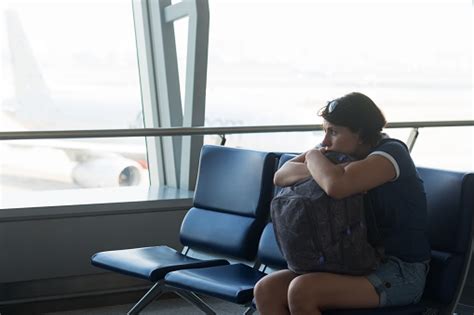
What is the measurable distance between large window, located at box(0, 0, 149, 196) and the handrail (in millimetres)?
1201

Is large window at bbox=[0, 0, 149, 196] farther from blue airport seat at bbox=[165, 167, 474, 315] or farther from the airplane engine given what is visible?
blue airport seat at bbox=[165, 167, 474, 315]

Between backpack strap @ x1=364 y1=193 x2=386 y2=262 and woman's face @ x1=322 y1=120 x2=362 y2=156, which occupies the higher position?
woman's face @ x1=322 y1=120 x2=362 y2=156

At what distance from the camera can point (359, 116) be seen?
2.85 metres

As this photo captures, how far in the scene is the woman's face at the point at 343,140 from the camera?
9.43ft

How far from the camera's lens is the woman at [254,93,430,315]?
8.95 feet

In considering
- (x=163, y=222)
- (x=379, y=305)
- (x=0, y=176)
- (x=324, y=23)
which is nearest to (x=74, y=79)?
(x=0, y=176)

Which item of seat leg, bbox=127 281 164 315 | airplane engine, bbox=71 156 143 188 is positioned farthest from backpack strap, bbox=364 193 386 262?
airplane engine, bbox=71 156 143 188

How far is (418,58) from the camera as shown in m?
7.04

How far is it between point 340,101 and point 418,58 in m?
4.38

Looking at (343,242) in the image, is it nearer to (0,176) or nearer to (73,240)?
(73,240)

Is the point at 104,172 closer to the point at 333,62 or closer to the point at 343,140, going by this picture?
the point at 333,62

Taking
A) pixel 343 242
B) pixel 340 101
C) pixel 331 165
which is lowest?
pixel 343 242

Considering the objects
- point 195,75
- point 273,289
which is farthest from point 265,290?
point 195,75

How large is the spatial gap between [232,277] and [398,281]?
722 millimetres
